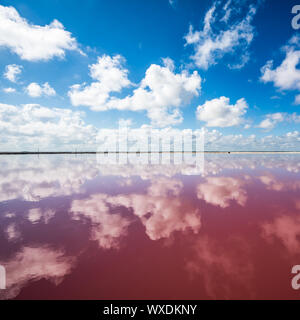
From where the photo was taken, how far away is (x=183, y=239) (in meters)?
4.44

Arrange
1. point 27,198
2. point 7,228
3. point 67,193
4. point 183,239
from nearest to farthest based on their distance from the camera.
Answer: point 183,239
point 7,228
point 27,198
point 67,193
